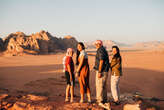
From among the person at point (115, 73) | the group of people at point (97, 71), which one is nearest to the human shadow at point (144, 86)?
the person at point (115, 73)

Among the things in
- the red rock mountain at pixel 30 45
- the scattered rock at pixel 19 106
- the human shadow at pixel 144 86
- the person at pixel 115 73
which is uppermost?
the red rock mountain at pixel 30 45

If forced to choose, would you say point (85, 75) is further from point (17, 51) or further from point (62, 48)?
point (62, 48)

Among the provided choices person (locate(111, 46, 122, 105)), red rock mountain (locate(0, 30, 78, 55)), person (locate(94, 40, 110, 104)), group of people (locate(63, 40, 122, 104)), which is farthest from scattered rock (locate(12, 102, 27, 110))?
red rock mountain (locate(0, 30, 78, 55))

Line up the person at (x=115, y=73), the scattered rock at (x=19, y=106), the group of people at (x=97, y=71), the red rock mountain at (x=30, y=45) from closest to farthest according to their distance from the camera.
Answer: the scattered rock at (x=19, y=106) → the group of people at (x=97, y=71) → the person at (x=115, y=73) → the red rock mountain at (x=30, y=45)

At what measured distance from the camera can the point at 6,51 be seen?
29.2m

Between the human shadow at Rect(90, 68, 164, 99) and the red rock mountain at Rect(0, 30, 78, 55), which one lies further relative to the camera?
the red rock mountain at Rect(0, 30, 78, 55)

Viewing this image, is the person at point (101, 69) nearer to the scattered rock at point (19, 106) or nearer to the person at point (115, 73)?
the person at point (115, 73)

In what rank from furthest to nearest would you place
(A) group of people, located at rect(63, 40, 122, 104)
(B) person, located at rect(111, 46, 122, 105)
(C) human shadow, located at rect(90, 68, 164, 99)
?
(C) human shadow, located at rect(90, 68, 164, 99)
(B) person, located at rect(111, 46, 122, 105)
(A) group of people, located at rect(63, 40, 122, 104)

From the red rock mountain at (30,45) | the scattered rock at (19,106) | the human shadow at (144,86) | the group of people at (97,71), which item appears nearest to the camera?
the scattered rock at (19,106)

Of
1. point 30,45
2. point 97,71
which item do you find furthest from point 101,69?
point 30,45

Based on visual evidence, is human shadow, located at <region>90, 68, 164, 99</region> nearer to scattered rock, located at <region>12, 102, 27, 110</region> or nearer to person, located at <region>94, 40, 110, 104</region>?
person, located at <region>94, 40, 110, 104</region>

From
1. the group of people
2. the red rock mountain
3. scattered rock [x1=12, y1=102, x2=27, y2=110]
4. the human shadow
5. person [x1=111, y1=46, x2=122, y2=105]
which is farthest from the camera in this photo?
the red rock mountain

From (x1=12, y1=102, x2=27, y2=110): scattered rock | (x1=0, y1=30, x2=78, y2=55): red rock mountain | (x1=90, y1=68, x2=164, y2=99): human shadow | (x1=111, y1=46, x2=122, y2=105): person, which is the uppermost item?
(x1=0, y1=30, x2=78, y2=55): red rock mountain

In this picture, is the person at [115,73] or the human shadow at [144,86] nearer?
the person at [115,73]
